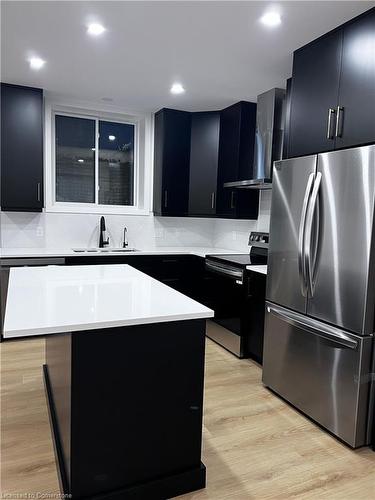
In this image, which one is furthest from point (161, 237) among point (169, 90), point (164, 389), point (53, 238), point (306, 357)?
point (164, 389)

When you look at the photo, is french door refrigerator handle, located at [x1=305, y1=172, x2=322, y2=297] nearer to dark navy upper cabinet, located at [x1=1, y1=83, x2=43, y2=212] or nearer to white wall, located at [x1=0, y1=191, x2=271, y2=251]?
white wall, located at [x1=0, y1=191, x2=271, y2=251]

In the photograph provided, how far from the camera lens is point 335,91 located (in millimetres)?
2355

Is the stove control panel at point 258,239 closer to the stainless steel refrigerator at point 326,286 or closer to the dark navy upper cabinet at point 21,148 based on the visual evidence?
the stainless steel refrigerator at point 326,286

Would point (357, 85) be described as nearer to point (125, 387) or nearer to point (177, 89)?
point (177, 89)

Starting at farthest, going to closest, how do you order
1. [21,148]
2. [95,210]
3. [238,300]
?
[95,210], [21,148], [238,300]

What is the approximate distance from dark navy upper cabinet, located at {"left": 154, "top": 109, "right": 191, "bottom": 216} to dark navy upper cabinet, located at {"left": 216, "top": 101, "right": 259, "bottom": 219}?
0.44 metres

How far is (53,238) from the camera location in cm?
429

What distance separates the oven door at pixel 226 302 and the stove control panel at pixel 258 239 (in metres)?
0.58

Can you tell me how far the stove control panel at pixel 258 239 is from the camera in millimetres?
3941

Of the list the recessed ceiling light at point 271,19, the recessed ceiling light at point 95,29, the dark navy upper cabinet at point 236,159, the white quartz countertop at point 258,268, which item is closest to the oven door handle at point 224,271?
the white quartz countertop at point 258,268

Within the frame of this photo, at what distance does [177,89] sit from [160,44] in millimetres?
984

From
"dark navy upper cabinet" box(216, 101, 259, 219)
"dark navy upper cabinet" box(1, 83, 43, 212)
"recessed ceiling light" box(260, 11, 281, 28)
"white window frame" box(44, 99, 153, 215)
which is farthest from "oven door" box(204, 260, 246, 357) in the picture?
"dark navy upper cabinet" box(1, 83, 43, 212)

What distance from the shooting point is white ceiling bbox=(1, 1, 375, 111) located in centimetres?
222

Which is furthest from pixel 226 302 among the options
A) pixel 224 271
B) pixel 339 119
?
pixel 339 119
